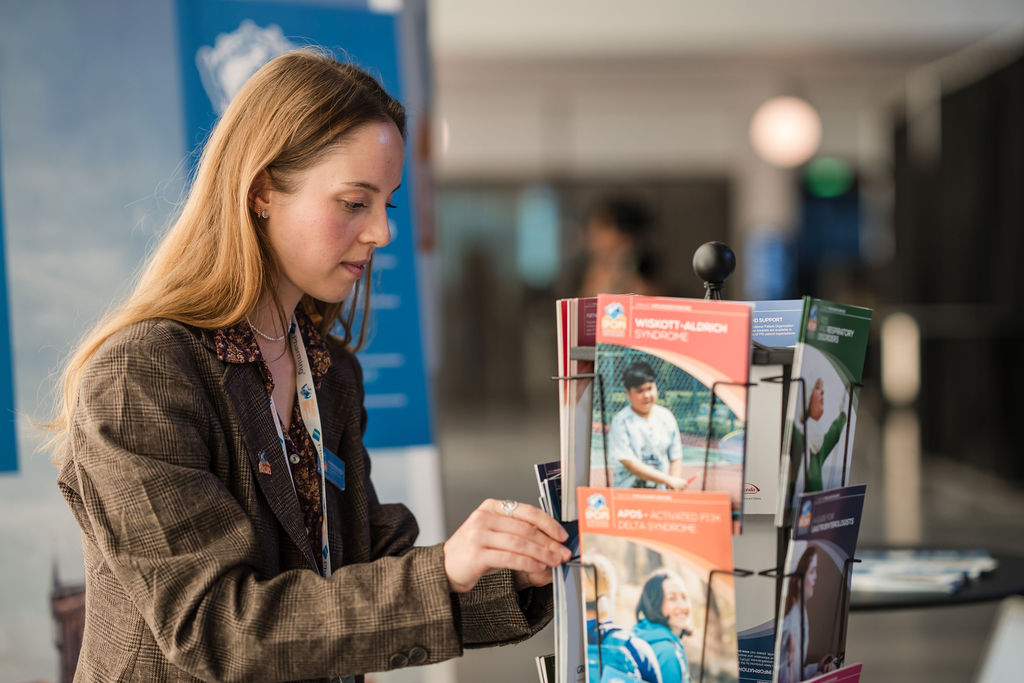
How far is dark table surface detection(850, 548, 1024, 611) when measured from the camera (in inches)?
69.8

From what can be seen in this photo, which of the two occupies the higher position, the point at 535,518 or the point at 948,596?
the point at 535,518

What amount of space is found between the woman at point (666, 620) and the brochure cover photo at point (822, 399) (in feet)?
0.42

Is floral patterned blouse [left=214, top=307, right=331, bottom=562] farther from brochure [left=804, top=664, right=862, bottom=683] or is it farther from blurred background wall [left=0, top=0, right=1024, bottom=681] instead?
brochure [left=804, top=664, right=862, bottom=683]

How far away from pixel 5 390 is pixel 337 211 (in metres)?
1.40

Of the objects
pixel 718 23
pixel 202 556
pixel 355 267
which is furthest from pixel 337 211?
pixel 718 23

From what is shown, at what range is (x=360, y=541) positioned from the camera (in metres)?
1.41

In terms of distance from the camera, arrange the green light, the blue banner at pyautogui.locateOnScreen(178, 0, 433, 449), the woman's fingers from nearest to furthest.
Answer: the woman's fingers, the blue banner at pyautogui.locateOnScreen(178, 0, 433, 449), the green light

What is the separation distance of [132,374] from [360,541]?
45 cm

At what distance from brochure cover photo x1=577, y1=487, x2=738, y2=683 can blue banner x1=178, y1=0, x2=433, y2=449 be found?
1579 millimetres

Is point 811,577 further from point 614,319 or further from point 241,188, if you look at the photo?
point 241,188

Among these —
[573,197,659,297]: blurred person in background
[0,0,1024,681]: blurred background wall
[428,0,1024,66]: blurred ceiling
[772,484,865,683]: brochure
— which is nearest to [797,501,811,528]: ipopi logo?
[772,484,865,683]: brochure

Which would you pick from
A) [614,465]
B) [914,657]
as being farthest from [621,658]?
[914,657]

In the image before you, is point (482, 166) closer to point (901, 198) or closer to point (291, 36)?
point (901, 198)

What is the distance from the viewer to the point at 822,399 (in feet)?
3.43
